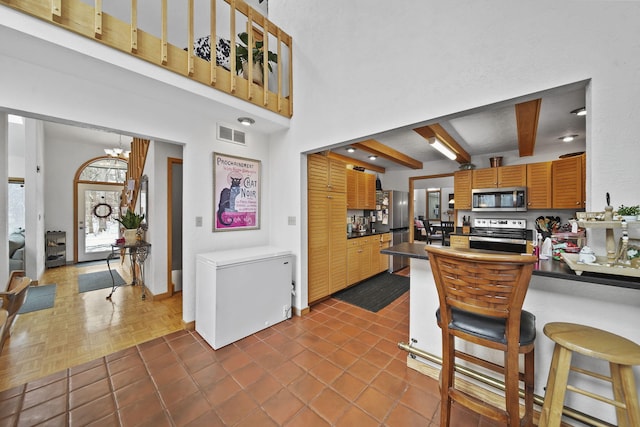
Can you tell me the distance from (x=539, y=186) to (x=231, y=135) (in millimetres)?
4797

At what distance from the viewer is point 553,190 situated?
3.60 metres

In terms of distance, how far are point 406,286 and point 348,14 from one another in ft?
12.8

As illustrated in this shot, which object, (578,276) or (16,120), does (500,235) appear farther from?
(16,120)

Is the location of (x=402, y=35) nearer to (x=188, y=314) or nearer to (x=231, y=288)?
(x=231, y=288)

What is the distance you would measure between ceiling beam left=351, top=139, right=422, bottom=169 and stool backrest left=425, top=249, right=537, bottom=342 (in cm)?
227

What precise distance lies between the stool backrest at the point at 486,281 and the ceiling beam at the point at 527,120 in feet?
5.91

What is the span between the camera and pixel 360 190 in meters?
4.57

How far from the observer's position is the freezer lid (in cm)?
227

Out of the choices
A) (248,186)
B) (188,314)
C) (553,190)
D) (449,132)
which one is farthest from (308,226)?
(553,190)

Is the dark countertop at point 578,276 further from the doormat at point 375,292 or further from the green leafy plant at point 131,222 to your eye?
the green leafy plant at point 131,222

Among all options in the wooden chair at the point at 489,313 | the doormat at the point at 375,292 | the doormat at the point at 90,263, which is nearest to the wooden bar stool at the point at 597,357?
the wooden chair at the point at 489,313

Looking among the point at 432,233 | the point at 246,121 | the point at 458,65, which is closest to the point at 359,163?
the point at 432,233

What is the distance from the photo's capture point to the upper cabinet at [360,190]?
4.36m

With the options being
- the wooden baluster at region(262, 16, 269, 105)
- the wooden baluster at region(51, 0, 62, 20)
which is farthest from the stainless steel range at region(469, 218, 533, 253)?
the wooden baluster at region(51, 0, 62, 20)
